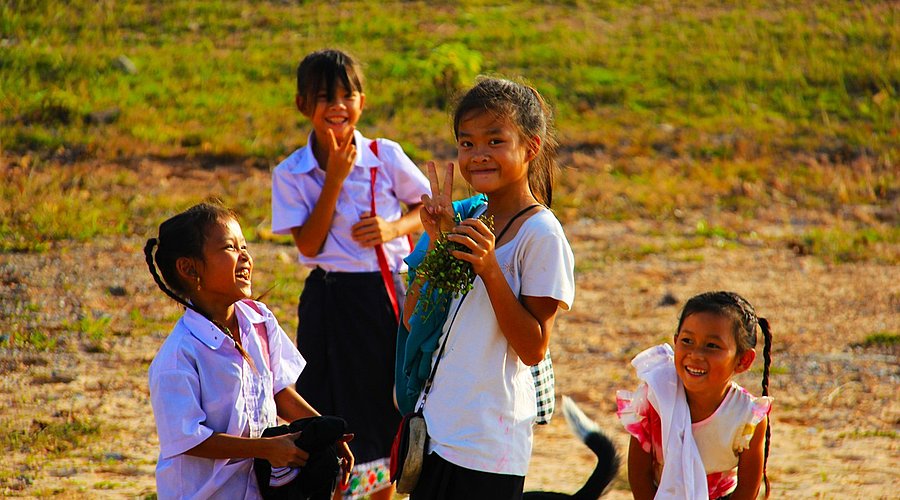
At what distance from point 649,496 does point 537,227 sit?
3.00 ft

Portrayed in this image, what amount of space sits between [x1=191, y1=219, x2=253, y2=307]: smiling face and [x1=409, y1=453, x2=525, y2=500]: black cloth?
2.15ft

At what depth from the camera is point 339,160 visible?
12.2 ft

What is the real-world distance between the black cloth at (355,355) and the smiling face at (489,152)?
1.15 metres

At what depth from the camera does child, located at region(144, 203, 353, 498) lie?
258cm

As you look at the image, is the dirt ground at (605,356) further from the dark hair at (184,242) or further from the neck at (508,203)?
the neck at (508,203)

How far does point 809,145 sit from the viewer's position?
1093 cm

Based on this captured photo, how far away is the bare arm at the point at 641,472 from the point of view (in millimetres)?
3053

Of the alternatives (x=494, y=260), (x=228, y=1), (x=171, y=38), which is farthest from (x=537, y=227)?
(x=228, y=1)

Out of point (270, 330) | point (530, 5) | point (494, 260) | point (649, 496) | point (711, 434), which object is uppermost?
point (530, 5)

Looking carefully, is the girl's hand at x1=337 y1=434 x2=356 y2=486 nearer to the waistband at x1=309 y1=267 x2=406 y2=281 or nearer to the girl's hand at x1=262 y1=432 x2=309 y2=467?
the girl's hand at x1=262 y1=432 x2=309 y2=467

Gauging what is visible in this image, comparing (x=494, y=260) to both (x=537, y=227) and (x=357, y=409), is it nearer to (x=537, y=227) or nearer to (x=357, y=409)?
(x=537, y=227)

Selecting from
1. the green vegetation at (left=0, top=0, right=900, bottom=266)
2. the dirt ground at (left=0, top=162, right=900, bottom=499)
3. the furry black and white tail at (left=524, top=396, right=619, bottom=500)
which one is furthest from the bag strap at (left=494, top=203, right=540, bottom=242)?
the green vegetation at (left=0, top=0, right=900, bottom=266)

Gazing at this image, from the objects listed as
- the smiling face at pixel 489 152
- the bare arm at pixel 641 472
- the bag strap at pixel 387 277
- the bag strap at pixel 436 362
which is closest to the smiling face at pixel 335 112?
the bag strap at pixel 387 277

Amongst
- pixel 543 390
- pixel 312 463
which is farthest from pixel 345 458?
pixel 543 390
